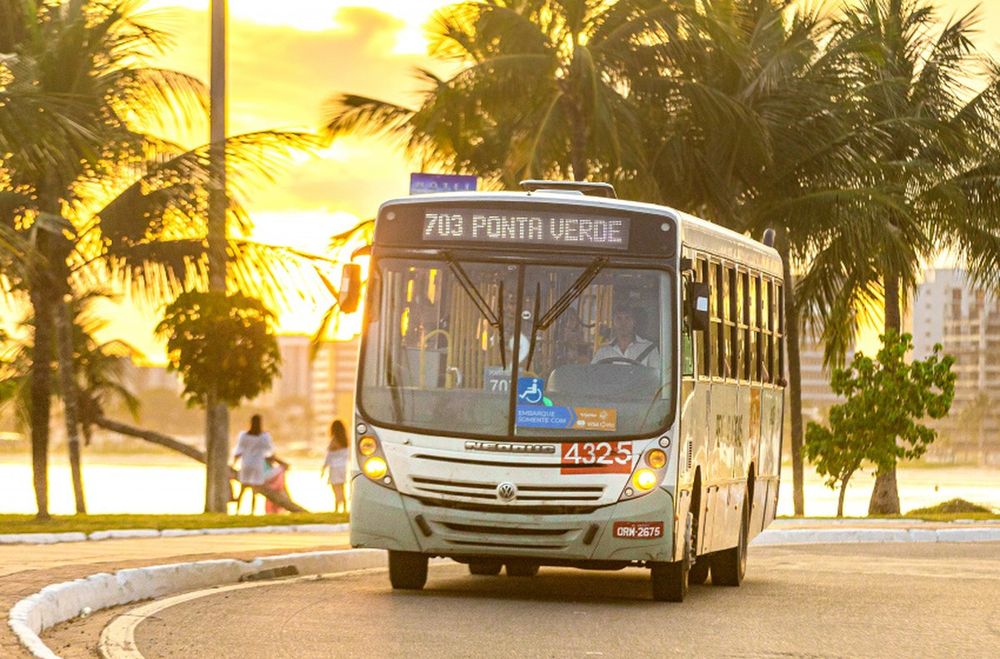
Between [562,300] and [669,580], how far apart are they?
7.23ft

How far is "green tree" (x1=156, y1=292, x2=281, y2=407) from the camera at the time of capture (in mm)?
26922

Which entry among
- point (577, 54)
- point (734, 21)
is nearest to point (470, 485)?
point (577, 54)

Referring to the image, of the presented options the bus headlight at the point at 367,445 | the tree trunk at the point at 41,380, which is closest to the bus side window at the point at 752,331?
the bus headlight at the point at 367,445

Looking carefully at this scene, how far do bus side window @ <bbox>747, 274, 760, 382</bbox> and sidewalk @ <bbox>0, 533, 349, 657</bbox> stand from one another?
4102 mm

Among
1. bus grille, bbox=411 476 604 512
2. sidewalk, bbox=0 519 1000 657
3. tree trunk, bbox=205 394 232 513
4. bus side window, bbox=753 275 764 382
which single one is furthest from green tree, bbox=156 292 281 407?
bus grille, bbox=411 476 604 512

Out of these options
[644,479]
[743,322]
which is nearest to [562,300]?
[644,479]

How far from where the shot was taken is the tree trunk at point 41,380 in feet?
76.9

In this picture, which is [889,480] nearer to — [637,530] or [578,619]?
[637,530]

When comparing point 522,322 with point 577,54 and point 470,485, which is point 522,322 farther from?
point 577,54

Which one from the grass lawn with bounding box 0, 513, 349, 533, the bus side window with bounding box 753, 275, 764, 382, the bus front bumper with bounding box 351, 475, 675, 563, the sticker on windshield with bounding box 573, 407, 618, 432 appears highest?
the bus side window with bounding box 753, 275, 764, 382

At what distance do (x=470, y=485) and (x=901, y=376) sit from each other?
23651mm

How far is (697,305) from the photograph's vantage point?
14.3 meters

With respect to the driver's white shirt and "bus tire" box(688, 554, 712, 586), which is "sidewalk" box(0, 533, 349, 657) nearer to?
"bus tire" box(688, 554, 712, 586)

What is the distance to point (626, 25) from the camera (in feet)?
99.6
